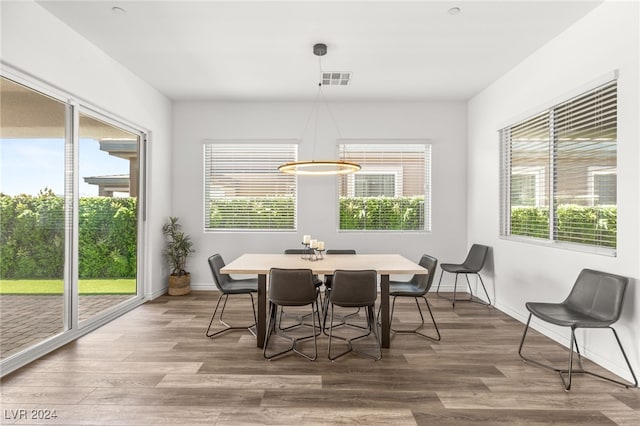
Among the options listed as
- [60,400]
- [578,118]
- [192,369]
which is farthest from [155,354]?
[578,118]

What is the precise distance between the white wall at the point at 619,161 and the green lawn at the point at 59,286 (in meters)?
4.98

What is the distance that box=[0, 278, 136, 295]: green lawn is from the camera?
2.88 meters

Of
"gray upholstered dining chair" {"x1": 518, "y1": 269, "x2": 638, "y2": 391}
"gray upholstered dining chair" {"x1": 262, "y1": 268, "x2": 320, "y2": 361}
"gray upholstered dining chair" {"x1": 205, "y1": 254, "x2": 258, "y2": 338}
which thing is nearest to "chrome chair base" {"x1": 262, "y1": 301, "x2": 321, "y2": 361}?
"gray upholstered dining chair" {"x1": 262, "y1": 268, "x2": 320, "y2": 361}

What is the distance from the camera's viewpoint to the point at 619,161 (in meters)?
2.83

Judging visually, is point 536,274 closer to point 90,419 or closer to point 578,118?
point 578,118

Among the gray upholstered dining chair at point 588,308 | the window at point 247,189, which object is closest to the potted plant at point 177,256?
the window at point 247,189

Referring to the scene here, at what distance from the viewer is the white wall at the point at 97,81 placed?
2.86 meters

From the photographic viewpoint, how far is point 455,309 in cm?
466

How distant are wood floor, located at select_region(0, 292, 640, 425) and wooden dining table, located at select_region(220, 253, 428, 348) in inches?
10.1

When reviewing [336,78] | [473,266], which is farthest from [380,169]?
[473,266]

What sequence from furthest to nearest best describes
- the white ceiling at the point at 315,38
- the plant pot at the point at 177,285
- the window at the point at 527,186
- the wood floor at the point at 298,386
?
the plant pot at the point at 177,285 < the window at the point at 527,186 < the white ceiling at the point at 315,38 < the wood floor at the point at 298,386

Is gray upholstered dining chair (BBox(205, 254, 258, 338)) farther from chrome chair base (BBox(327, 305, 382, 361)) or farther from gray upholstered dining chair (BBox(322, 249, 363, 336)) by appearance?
chrome chair base (BBox(327, 305, 382, 361))

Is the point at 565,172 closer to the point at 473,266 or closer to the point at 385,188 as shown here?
the point at 473,266

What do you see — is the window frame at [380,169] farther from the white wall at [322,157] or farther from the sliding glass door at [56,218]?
the sliding glass door at [56,218]
